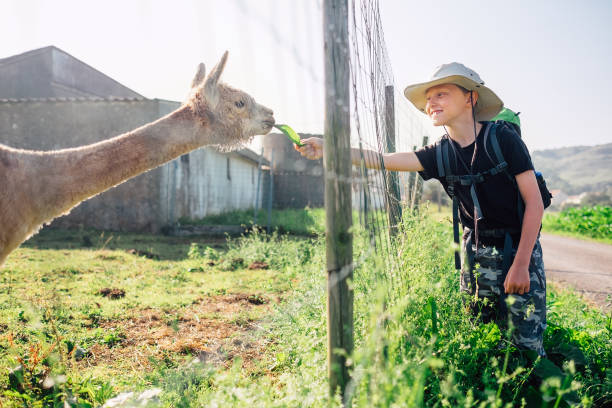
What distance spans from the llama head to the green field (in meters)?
1.56

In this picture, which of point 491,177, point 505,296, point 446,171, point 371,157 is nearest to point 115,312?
point 371,157

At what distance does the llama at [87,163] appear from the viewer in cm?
286

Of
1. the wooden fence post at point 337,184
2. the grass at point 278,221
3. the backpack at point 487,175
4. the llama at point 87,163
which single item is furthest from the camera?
the grass at point 278,221

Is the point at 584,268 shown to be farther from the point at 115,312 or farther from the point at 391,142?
the point at 115,312

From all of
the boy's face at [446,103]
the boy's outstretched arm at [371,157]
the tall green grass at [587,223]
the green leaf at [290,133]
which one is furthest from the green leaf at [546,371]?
the tall green grass at [587,223]

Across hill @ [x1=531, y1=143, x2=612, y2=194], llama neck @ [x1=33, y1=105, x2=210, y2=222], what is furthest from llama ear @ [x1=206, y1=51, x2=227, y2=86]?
hill @ [x1=531, y1=143, x2=612, y2=194]

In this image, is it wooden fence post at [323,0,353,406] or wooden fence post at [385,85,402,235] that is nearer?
wooden fence post at [323,0,353,406]

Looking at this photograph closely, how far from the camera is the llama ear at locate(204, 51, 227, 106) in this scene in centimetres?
357

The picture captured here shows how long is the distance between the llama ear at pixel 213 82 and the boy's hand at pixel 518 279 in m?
2.78

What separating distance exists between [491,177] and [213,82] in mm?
2513

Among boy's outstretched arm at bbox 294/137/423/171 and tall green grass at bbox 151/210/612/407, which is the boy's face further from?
tall green grass at bbox 151/210/612/407

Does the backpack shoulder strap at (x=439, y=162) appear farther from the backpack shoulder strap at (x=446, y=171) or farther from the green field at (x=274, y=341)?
the green field at (x=274, y=341)

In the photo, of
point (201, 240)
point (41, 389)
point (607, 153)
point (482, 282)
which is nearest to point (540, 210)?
point (482, 282)

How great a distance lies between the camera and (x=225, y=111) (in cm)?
374
